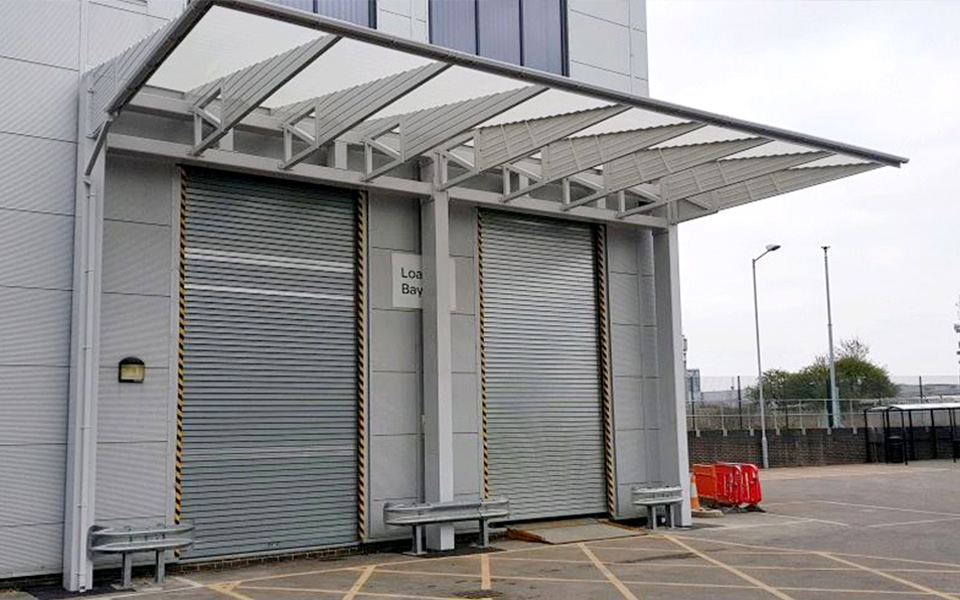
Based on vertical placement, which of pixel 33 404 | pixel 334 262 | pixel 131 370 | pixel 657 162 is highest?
pixel 657 162

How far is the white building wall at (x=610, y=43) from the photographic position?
A: 17422mm

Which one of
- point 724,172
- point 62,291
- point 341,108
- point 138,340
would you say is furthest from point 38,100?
point 724,172

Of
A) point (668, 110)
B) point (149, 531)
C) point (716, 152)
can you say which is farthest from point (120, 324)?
point (716, 152)

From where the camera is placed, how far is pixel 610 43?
17938mm

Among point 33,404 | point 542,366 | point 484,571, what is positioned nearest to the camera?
point 33,404

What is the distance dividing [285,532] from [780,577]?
653cm

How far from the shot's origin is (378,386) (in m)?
14.8

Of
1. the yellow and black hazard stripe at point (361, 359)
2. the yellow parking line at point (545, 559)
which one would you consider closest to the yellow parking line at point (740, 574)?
the yellow parking line at point (545, 559)

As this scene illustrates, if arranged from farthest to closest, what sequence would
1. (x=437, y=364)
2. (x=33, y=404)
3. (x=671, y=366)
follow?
(x=671, y=366) < (x=437, y=364) < (x=33, y=404)

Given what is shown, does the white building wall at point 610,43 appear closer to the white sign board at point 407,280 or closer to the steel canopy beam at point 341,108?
the white sign board at point 407,280

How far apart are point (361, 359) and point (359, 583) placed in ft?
12.4

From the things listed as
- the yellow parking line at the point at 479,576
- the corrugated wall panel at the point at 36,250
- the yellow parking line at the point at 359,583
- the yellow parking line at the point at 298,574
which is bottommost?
the yellow parking line at the point at 479,576

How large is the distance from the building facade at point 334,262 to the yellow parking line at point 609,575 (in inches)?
76.9

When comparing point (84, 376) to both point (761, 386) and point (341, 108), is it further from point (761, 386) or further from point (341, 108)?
point (761, 386)
